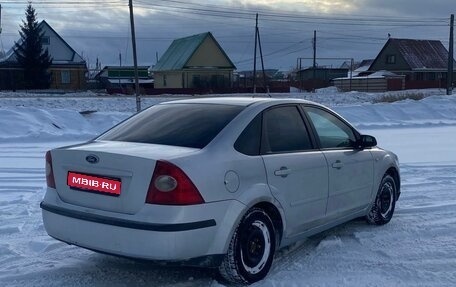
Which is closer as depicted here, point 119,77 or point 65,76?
point 119,77

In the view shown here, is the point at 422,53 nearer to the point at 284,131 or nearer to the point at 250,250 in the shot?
the point at 284,131

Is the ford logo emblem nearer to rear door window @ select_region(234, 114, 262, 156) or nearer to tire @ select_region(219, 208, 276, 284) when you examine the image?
rear door window @ select_region(234, 114, 262, 156)

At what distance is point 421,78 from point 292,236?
241 ft

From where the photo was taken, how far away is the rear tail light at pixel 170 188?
4.15 metres

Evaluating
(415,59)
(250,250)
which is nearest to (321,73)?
(415,59)

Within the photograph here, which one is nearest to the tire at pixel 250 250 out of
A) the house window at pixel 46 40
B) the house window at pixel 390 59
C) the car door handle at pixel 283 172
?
the car door handle at pixel 283 172

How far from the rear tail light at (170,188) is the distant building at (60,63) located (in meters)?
59.0

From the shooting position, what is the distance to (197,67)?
62.2m

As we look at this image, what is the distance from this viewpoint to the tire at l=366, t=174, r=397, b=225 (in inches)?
257

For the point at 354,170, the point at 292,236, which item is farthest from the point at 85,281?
the point at 354,170

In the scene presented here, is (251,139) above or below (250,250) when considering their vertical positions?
above

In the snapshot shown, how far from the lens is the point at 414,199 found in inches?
310

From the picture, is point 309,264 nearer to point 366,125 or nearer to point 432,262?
point 432,262

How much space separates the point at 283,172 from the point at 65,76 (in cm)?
6169
